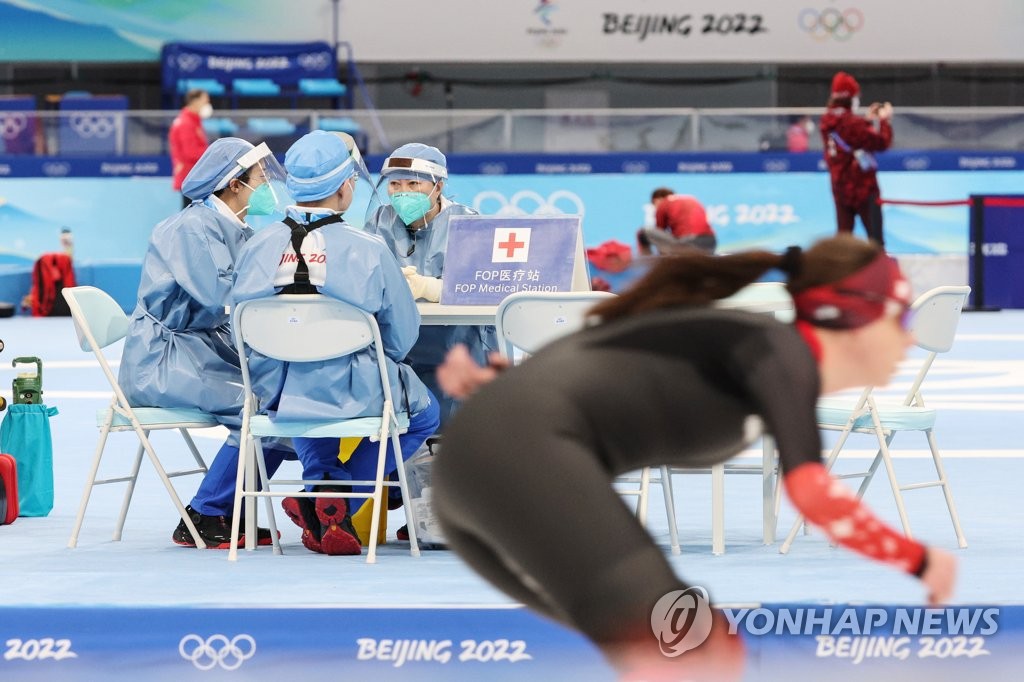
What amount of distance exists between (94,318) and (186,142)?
1076 centimetres

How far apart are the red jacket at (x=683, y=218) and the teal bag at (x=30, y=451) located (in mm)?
7289

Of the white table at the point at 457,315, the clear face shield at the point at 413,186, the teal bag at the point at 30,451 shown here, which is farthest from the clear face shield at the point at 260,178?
the teal bag at the point at 30,451

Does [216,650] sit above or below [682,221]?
below

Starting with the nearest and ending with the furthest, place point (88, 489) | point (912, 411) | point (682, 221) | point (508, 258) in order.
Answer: point (912, 411) → point (88, 489) → point (508, 258) → point (682, 221)

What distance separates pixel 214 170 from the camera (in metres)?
5.23

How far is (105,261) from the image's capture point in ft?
53.1

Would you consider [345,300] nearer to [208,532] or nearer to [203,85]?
[208,532]

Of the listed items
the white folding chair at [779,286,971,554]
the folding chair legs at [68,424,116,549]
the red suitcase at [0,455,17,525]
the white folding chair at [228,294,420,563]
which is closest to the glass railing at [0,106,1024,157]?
the red suitcase at [0,455,17,525]

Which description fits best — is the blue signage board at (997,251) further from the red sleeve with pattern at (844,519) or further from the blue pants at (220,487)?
the red sleeve with pattern at (844,519)

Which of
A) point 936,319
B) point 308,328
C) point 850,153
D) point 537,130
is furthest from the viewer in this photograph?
point 537,130

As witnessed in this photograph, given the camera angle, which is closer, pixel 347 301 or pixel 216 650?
pixel 216 650

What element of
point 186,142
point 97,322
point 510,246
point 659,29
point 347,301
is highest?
point 659,29

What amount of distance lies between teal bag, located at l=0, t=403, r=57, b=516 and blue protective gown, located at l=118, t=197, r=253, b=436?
0.73 meters

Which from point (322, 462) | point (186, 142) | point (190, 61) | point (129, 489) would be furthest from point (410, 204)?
point (190, 61)
